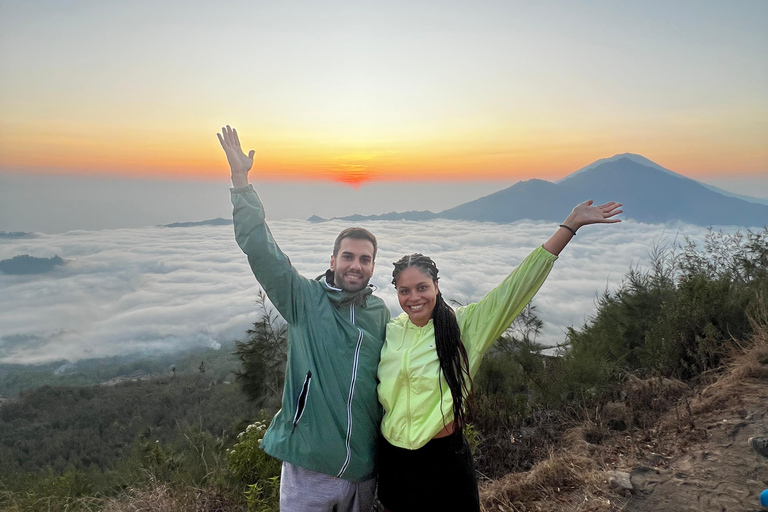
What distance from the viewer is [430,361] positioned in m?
2.23

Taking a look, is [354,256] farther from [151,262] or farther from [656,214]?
[151,262]

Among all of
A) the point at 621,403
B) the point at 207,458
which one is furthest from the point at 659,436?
the point at 207,458

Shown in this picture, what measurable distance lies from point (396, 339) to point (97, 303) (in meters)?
140

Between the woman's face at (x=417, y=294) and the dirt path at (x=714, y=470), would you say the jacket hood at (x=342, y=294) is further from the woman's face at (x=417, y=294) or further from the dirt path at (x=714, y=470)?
the dirt path at (x=714, y=470)

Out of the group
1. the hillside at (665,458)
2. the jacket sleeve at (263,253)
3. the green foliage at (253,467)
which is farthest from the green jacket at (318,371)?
the hillside at (665,458)

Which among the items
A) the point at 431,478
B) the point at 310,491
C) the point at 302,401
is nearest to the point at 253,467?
the point at 310,491

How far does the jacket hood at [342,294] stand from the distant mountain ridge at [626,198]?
231 feet

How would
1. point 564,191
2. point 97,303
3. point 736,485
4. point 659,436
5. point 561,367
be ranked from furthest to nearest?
1. point 97,303
2. point 564,191
3. point 561,367
4. point 659,436
5. point 736,485

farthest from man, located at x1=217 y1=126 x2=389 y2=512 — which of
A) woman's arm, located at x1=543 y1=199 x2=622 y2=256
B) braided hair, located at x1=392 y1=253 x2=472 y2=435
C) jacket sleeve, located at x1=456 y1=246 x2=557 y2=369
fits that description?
woman's arm, located at x1=543 y1=199 x2=622 y2=256

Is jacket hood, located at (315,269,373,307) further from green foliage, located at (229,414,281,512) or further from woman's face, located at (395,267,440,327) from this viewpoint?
green foliage, located at (229,414,281,512)

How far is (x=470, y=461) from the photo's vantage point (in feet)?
7.72

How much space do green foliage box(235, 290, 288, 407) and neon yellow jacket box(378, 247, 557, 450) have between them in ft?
24.5

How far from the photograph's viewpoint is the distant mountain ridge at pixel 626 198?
253ft

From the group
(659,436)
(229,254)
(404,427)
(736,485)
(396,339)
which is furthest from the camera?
(229,254)
